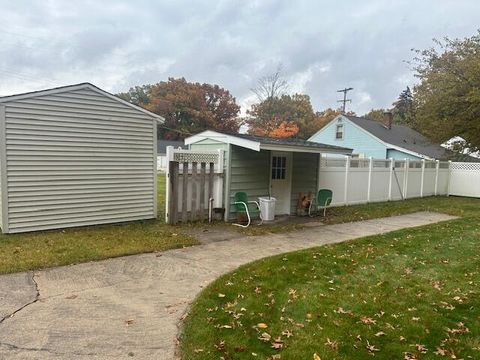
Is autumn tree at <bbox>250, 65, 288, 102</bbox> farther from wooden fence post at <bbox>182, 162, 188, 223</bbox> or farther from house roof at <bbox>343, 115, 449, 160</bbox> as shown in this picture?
wooden fence post at <bbox>182, 162, 188, 223</bbox>

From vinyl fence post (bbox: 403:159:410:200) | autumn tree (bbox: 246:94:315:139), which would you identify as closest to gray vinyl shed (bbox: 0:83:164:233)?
vinyl fence post (bbox: 403:159:410:200)

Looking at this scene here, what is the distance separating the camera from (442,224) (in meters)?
10.2

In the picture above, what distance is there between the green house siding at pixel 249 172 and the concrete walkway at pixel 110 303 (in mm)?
2977

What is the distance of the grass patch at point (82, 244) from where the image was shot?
18.9ft

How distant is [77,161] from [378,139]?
20.3 m

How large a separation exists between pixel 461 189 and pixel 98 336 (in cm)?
1987

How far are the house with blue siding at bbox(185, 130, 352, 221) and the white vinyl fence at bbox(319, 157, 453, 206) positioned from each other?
3.69 ft

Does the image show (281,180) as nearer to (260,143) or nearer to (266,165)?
(266,165)

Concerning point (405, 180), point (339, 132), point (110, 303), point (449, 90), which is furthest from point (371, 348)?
point (339, 132)

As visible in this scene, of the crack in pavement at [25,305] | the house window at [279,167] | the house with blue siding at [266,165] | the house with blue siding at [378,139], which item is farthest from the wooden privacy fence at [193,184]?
the house with blue siding at [378,139]

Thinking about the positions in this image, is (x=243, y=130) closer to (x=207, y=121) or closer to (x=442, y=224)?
(x=207, y=121)

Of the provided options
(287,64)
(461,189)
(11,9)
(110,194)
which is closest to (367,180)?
(461,189)

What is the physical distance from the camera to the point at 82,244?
6809 mm

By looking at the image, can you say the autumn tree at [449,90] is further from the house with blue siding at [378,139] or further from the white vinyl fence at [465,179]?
the house with blue siding at [378,139]
